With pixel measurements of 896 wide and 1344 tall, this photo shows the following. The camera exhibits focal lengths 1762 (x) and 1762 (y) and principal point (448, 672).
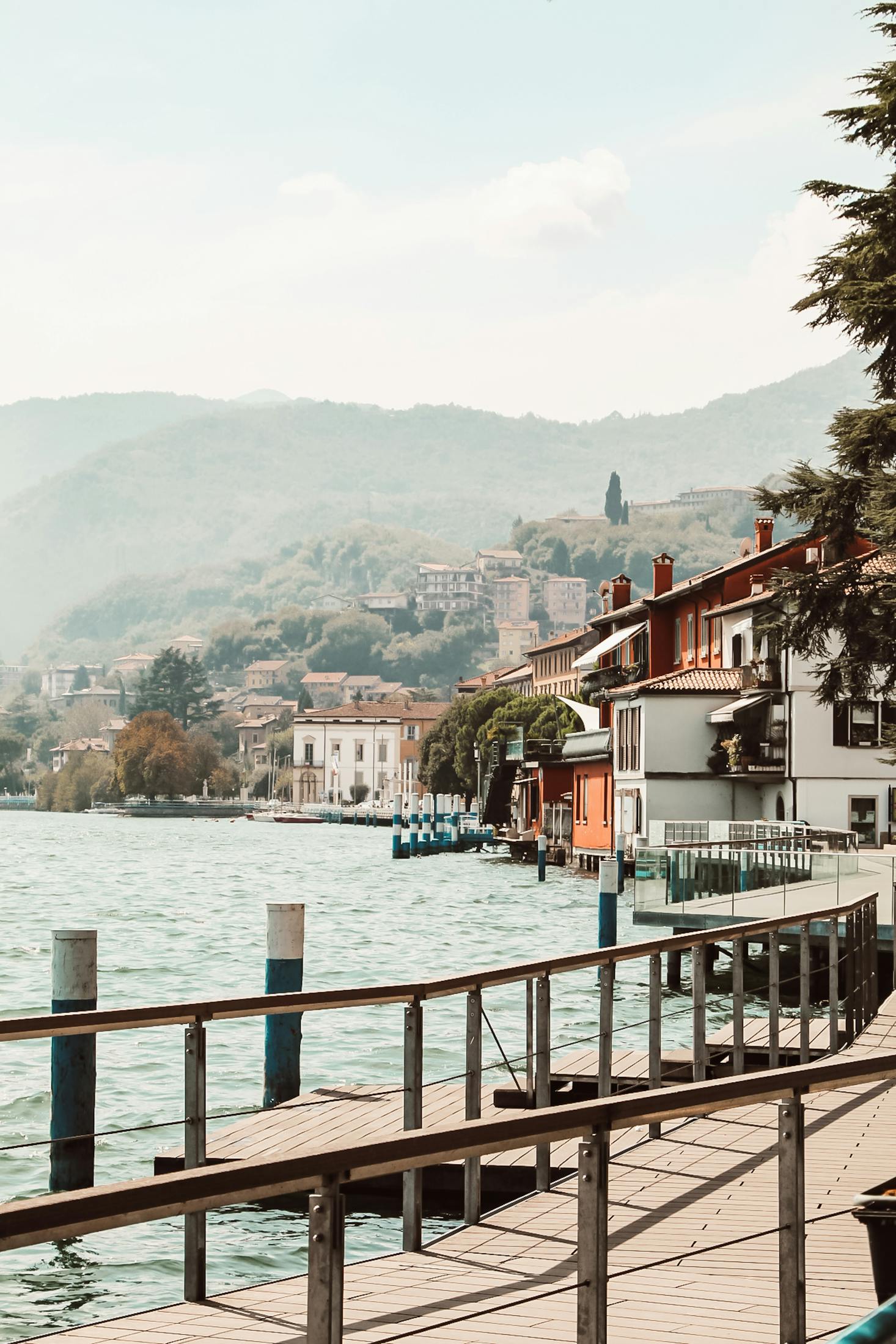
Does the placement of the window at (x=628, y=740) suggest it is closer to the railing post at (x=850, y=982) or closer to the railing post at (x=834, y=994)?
the railing post at (x=850, y=982)

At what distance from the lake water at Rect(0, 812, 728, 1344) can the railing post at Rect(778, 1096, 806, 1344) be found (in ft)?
13.1

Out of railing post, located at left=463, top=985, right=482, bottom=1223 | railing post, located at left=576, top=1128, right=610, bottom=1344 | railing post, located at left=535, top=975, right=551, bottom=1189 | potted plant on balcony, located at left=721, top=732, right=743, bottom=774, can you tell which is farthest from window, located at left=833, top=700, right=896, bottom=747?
railing post, located at left=576, top=1128, right=610, bottom=1344

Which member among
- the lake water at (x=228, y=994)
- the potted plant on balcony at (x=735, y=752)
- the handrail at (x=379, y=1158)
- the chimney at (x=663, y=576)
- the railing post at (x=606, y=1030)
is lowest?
the lake water at (x=228, y=994)

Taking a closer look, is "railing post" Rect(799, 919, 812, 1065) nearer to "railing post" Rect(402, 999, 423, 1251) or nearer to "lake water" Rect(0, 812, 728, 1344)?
"lake water" Rect(0, 812, 728, 1344)

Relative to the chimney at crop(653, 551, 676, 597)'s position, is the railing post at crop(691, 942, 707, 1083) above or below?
below

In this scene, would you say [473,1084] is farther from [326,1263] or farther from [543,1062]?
[326,1263]

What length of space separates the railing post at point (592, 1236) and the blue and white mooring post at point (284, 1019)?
31.5ft

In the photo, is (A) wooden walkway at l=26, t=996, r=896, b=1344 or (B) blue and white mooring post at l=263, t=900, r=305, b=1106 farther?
(B) blue and white mooring post at l=263, t=900, r=305, b=1106

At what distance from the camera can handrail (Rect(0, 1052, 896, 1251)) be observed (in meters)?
3.72

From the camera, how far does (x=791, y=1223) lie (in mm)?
5773

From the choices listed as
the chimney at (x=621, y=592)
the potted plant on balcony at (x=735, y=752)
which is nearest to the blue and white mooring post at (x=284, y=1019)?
the potted plant on balcony at (x=735, y=752)

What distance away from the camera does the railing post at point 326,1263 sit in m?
4.31

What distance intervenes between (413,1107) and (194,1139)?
3.87ft

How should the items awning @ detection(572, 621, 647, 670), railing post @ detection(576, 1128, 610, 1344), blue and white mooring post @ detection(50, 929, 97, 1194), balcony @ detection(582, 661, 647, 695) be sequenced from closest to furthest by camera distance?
railing post @ detection(576, 1128, 610, 1344) < blue and white mooring post @ detection(50, 929, 97, 1194) < balcony @ detection(582, 661, 647, 695) < awning @ detection(572, 621, 647, 670)
